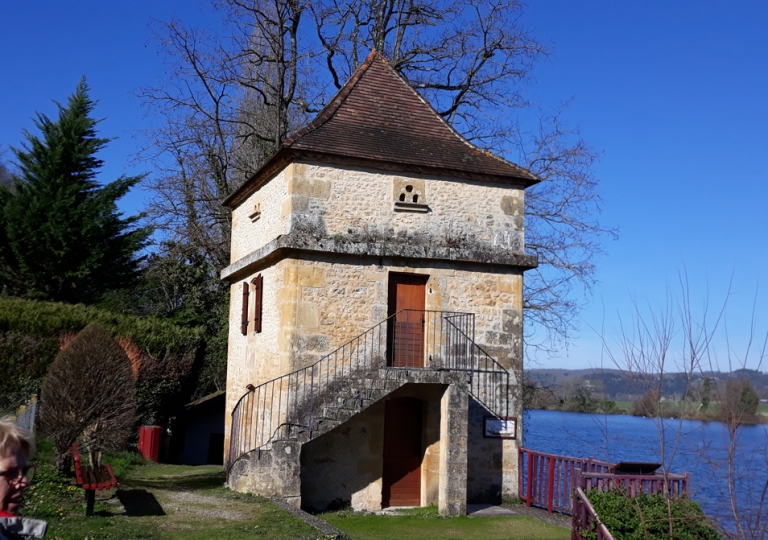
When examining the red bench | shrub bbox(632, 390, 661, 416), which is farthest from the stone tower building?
shrub bbox(632, 390, 661, 416)

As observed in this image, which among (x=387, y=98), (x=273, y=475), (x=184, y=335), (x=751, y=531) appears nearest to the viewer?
(x=751, y=531)

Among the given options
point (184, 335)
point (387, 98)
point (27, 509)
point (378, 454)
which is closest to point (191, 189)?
point (184, 335)

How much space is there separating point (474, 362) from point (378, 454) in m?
2.52

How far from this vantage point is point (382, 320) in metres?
13.5

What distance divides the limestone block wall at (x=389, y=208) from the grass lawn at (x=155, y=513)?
189 inches

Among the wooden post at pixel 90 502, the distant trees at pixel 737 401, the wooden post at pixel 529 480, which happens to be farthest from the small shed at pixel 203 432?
the distant trees at pixel 737 401

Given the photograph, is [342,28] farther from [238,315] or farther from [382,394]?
[382,394]

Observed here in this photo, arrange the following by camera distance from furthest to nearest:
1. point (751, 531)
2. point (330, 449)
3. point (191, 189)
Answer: point (191, 189)
point (330, 449)
point (751, 531)

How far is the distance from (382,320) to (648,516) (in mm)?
6355

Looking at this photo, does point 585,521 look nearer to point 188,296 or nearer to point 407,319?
point 407,319

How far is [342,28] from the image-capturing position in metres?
24.7

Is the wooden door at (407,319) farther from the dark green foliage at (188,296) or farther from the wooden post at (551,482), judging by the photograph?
the dark green foliage at (188,296)

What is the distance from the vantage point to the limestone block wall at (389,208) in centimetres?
1339

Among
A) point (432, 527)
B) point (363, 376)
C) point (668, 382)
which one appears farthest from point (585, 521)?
point (363, 376)
